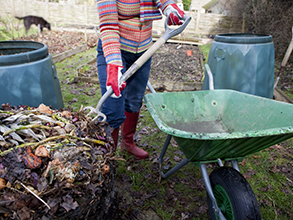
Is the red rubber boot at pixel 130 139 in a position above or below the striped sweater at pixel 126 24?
below

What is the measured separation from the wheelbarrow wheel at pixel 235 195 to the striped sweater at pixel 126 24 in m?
1.38

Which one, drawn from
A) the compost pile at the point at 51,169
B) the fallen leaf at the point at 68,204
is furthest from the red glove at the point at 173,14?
the fallen leaf at the point at 68,204

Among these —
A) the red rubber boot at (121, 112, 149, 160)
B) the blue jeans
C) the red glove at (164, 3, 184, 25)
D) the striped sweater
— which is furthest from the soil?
the red glove at (164, 3, 184, 25)

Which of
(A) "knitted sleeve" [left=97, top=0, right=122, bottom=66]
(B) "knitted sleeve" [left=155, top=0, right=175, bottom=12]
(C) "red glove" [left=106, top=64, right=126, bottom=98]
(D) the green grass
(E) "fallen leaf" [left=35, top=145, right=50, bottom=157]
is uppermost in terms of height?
(B) "knitted sleeve" [left=155, top=0, right=175, bottom=12]

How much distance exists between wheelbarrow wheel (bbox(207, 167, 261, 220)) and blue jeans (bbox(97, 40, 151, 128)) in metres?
1.20

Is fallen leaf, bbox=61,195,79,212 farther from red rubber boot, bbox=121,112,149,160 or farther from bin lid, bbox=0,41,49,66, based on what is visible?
red rubber boot, bbox=121,112,149,160

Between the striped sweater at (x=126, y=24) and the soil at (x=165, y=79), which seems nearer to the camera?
the striped sweater at (x=126, y=24)

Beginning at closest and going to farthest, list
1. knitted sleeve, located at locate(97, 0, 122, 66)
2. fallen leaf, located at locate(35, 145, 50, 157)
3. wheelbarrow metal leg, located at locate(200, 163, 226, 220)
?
1. fallen leaf, located at locate(35, 145, 50, 157)
2. wheelbarrow metal leg, located at locate(200, 163, 226, 220)
3. knitted sleeve, located at locate(97, 0, 122, 66)

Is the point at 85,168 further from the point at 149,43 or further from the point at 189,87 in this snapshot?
the point at 189,87

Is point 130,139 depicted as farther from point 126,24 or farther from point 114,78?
point 126,24

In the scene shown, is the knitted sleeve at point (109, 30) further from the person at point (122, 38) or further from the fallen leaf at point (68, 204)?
the fallen leaf at point (68, 204)

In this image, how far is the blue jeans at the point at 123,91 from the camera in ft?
7.16

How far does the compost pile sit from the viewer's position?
1.06m

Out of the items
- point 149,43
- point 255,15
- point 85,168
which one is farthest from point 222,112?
point 255,15
